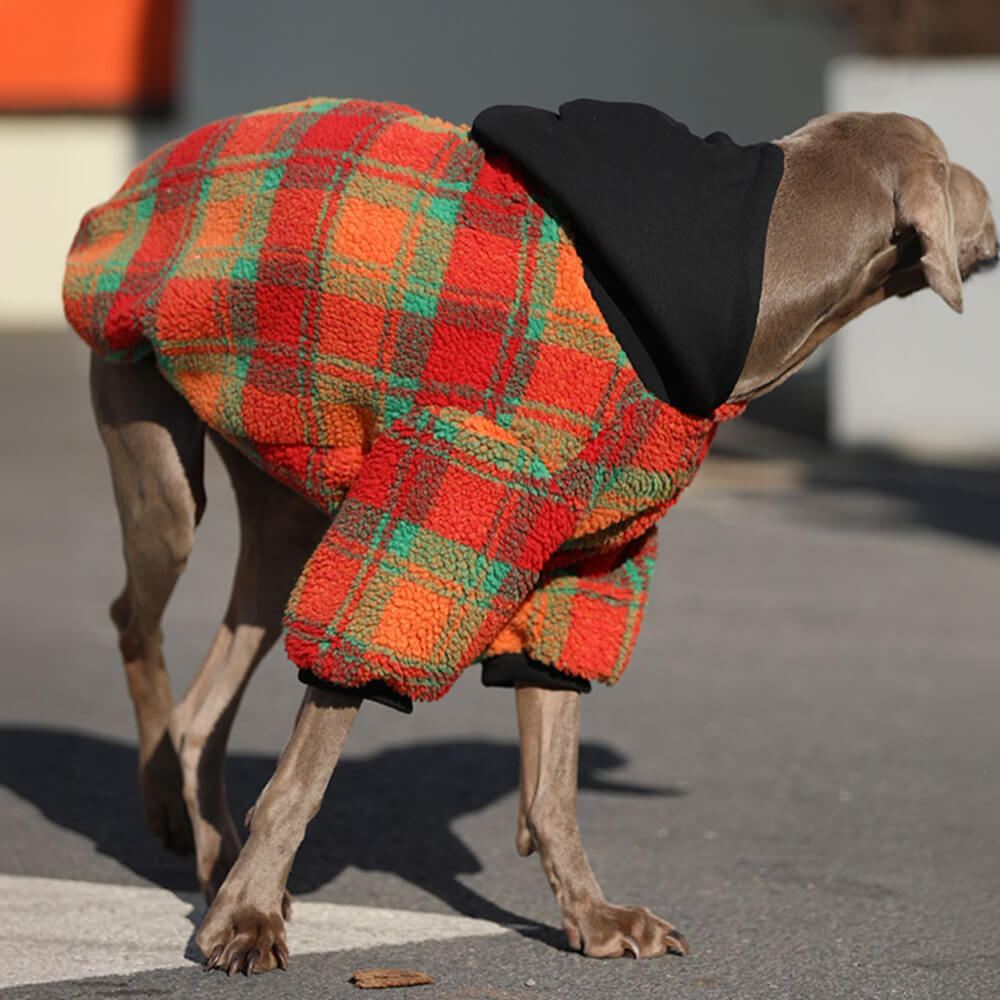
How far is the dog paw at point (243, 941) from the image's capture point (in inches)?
124

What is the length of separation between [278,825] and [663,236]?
4.06 ft

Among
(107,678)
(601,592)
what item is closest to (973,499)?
(107,678)

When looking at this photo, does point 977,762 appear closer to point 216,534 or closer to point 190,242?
point 190,242

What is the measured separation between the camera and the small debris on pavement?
125 inches

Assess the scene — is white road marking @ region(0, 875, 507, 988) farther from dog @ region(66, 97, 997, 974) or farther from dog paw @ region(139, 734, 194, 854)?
dog paw @ region(139, 734, 194, 854)

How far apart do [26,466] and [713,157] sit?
8704 mm

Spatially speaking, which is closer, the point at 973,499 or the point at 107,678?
the point at 107,678

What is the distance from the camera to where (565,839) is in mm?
3457

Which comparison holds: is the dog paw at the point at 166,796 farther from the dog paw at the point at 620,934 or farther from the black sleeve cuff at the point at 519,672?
the dog paw at the point at 620,934

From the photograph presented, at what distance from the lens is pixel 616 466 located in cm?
316

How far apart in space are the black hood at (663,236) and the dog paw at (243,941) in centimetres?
117

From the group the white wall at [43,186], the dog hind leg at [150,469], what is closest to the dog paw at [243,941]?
the dog hind leg at [150,469]

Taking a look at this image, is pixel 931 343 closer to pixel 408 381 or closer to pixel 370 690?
pixel 408 381

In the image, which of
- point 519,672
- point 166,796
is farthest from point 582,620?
point 166,796
